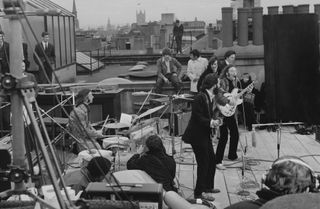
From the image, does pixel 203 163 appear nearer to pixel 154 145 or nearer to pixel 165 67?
pixel 154 145

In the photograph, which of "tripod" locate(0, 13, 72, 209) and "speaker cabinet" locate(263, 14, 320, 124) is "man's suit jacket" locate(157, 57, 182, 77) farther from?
"tripod" locate(0, 13, 72, 209)

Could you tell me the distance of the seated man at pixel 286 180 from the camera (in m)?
3.58

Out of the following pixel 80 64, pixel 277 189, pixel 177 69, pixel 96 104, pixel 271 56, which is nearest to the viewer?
pixel 277 189

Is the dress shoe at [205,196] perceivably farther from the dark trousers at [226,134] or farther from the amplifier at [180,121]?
the amplifier at [180,121]

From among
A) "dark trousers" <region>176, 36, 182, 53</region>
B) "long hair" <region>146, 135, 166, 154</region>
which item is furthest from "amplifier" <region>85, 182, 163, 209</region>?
"dark trousers" <region>176, 36, 182, 53</region>

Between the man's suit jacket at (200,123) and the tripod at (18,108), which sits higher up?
the tripod at (18,108)

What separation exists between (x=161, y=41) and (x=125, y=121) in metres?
37.9

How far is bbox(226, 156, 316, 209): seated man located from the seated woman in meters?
3.84

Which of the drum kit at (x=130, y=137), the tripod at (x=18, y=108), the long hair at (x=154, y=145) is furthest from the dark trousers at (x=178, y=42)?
the tripod at (x=18, y=108)

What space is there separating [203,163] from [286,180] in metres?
4.70

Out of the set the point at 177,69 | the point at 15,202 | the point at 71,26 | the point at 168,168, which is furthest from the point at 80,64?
the point at 15,202

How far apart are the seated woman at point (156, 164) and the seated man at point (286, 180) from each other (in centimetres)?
384

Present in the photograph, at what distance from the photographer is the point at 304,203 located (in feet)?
9.09

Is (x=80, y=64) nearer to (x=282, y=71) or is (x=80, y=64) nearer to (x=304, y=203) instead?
(x=282, y=71)
